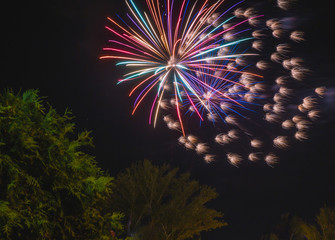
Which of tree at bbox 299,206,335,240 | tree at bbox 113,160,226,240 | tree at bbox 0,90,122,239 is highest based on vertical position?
tree at bbox 0,90,122,239

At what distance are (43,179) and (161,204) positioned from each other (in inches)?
705

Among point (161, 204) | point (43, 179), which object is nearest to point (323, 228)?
point (161, 204)

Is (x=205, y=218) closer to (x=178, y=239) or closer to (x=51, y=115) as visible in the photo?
(x=178, y=239)

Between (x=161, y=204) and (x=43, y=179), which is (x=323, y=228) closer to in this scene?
(x=161, y=204)

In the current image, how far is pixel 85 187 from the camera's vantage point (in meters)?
5.54

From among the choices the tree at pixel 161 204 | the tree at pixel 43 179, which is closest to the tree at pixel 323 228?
the tree at pixel 161 204

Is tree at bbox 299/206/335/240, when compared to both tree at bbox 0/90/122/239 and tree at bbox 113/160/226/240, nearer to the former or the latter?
tree at bbox 113/160/226/240

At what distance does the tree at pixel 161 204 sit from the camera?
65.2 feet

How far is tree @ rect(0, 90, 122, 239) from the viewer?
4352 mm

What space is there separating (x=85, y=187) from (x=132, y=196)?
16.7 metres

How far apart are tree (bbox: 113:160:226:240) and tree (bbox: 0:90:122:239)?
15040 millimetres

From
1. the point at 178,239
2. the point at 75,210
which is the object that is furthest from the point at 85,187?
the point at 178,239

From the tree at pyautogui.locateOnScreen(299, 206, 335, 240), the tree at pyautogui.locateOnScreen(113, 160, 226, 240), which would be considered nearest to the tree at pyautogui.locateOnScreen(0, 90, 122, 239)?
Result: the tree at pyautogui.locateOnScreen(113, 160, 226, 240)

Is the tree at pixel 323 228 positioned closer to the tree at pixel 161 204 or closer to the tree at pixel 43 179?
the tree at pixel 161 204
